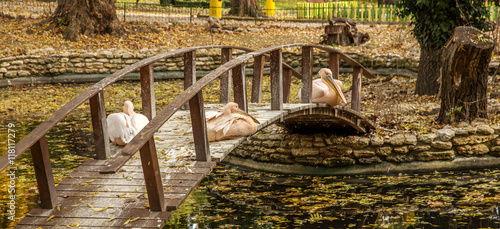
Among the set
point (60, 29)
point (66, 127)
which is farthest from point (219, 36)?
point (66, 127)

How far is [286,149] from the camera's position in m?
8.96

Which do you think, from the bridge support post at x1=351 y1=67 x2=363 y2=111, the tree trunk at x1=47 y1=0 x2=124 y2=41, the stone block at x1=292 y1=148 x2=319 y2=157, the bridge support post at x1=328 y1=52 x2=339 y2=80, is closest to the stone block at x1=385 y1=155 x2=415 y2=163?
the bridge support post at x1=351 y1=67 x2=363 y2=111

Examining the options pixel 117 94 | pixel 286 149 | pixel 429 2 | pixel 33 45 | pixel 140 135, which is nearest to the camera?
pixel 140 135

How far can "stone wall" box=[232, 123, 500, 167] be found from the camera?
338 inches

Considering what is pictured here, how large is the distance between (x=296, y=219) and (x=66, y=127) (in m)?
5.56

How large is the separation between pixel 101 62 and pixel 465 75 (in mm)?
10533

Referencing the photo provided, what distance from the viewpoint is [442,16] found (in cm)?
1003

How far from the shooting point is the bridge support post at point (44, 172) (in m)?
3.74

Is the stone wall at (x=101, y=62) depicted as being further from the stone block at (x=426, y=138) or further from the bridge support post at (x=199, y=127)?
the bridge support post at (x=199, y=127)

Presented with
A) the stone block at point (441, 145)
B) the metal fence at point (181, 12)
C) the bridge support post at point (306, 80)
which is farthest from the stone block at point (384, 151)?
the metal fence at point (181, 12)

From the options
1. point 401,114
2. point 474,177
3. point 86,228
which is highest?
point 86,228

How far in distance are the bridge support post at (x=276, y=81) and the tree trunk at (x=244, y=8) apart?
16433 mm

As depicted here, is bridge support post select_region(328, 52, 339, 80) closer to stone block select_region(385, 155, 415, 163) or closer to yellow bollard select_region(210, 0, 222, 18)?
stone block select_region(385, 155, 415, 163)

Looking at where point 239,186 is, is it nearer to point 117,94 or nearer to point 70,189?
point 70,189
